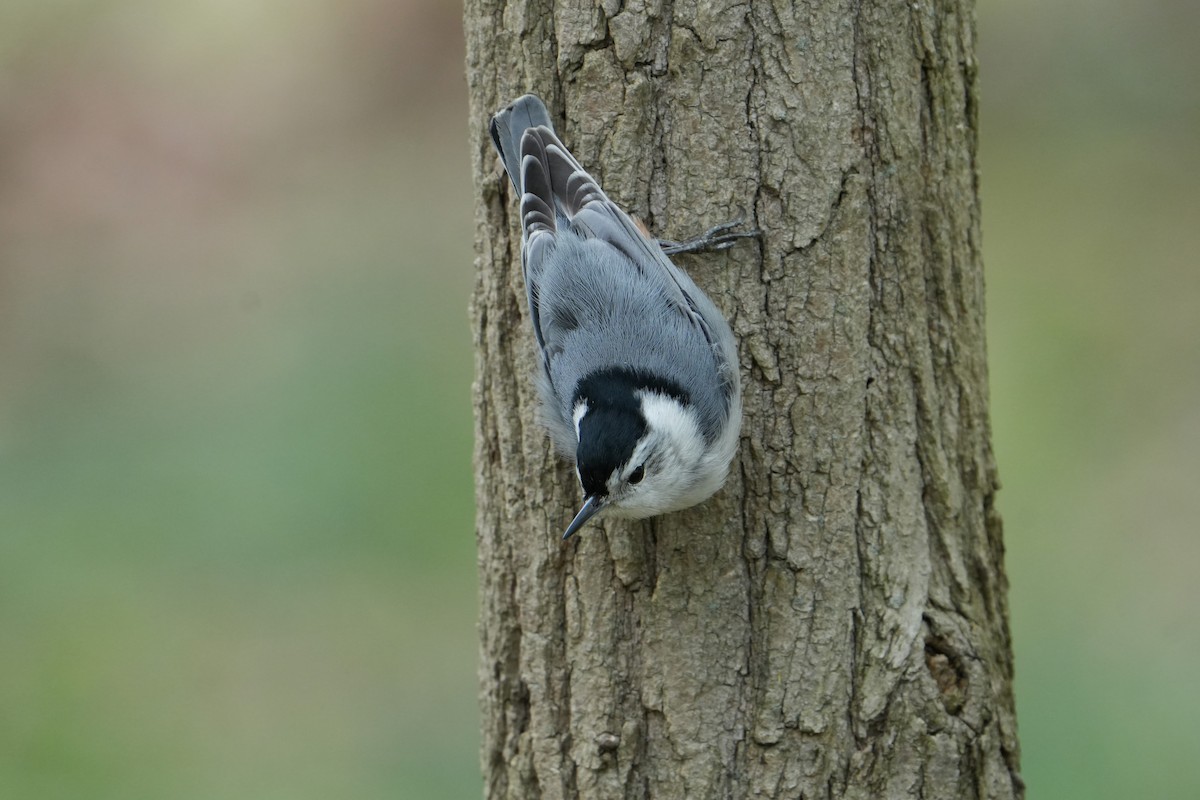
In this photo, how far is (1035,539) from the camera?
4.88 meters

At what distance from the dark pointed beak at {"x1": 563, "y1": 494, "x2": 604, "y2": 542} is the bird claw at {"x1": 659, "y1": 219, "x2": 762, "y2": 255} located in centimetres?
52

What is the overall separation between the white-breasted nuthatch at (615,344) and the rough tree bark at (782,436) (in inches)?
2.1

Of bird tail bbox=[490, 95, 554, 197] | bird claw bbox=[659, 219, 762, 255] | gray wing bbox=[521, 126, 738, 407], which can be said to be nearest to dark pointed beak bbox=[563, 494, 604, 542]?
gray wing bbox=[521, 126, 738, 407]

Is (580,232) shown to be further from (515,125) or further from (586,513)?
(586,513)

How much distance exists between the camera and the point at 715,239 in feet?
8.14

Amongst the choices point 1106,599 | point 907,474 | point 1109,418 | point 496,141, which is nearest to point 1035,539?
point 1106,599

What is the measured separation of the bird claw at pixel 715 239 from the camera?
2475 mm

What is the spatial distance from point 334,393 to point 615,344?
334 centimetres

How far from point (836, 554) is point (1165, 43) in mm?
4735

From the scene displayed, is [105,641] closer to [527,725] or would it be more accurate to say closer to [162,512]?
[162,512]

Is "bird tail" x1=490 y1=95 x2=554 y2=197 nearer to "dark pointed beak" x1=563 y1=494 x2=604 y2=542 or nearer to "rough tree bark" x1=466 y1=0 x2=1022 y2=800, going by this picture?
"rough tree bark" x1=466 y1=0 x2=1022 y2=800

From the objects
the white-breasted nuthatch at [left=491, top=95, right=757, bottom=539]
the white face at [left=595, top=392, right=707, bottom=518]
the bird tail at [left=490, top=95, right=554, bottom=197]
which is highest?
the bird tail at [left=490, top=95, right=554, bottom=197]

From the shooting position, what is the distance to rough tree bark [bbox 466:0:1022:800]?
8.10 feet

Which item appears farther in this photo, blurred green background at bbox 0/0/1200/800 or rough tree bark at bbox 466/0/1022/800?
blurred green background at bbox 0/0/1200/800
